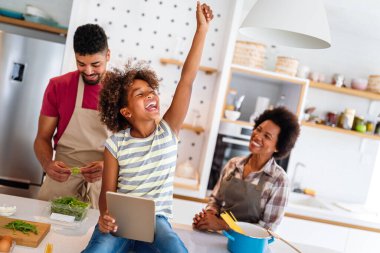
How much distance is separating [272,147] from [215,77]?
1489 millimetres

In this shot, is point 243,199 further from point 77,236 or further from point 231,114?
point 231,114

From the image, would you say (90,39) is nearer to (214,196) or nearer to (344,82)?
(214,196)

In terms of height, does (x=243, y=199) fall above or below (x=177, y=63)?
below

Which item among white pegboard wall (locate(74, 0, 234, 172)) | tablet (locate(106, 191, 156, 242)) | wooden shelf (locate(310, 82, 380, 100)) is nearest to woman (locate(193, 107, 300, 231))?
tablet (locate(106, 191, 156, 242))

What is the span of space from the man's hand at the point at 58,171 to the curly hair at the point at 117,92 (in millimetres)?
264

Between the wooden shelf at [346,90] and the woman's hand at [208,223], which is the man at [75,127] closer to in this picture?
the woman's hand at [208,223]

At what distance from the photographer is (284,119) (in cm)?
201

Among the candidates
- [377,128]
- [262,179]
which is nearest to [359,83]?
[377,128]

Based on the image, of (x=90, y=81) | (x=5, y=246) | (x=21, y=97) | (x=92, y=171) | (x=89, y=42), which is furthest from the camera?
(x=21, y=97)

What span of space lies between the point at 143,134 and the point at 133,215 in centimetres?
43

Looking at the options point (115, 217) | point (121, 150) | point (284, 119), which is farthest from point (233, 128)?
point (115, 217)

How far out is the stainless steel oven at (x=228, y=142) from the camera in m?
3.13

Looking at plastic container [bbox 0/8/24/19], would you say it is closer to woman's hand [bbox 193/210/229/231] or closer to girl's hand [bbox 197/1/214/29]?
girl's hand [bbox 197/1/214/29]

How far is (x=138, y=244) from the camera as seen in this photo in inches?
51.3
